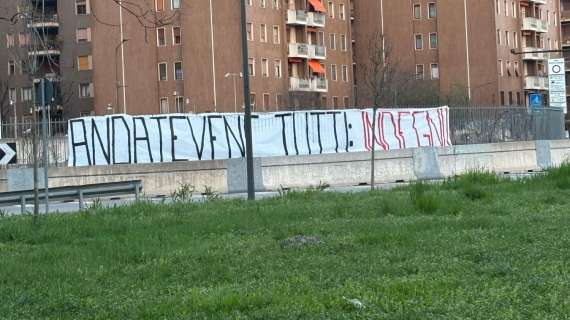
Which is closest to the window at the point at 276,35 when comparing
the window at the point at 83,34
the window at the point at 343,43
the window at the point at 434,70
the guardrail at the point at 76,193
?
the window at the point at 343,43

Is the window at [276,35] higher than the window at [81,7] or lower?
lower

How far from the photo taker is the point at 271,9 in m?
82.7

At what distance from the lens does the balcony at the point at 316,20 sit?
87.1m

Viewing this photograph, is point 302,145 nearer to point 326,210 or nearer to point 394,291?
point 326,210

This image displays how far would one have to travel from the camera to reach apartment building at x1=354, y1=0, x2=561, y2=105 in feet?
293

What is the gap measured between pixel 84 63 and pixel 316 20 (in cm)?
1956

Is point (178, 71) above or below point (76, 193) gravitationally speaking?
above

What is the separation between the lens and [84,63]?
89.1m

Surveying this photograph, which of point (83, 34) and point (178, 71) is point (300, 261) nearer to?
point (178, 71)

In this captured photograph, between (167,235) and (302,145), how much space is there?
76.5ft

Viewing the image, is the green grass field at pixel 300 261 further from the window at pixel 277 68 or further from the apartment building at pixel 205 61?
the window at pixel 277 68

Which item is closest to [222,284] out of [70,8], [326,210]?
[326,210]

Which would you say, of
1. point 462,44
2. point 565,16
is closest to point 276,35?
point 462,44

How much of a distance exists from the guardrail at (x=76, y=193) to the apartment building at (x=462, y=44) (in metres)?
60.4
